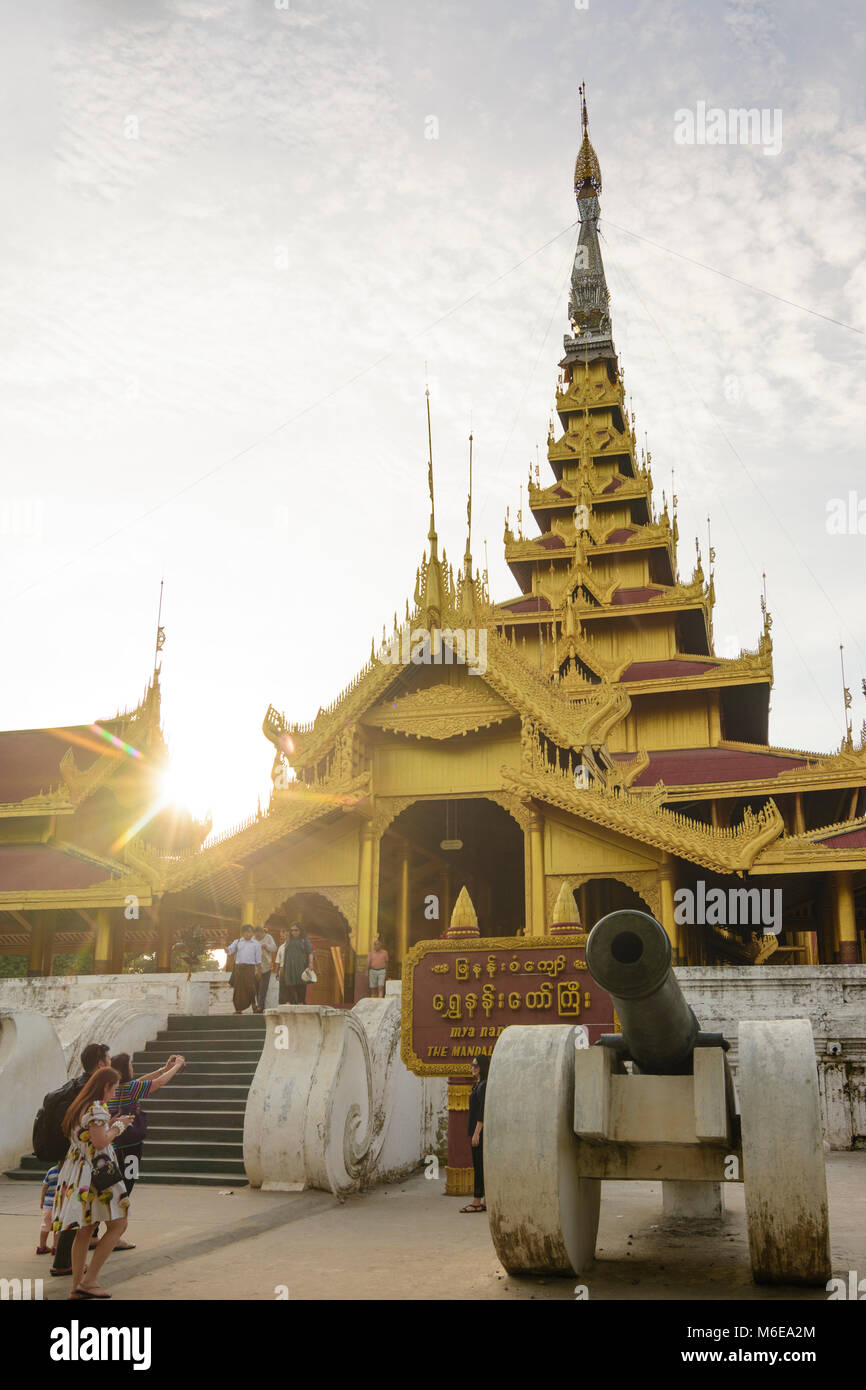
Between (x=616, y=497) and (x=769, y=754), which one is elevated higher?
(x=616, y=497)

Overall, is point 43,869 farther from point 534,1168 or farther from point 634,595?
point 534,1168


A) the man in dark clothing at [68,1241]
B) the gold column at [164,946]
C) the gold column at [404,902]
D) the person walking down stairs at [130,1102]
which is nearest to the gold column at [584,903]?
the gold column at [404,902]

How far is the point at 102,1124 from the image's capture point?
6121mm

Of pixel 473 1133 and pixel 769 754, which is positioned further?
pixel 769 754

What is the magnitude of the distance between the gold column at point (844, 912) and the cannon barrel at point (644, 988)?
10967 mm

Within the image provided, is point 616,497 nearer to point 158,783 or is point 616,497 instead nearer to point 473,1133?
point 158,783

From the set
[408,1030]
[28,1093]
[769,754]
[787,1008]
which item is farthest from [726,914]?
[28,1093]

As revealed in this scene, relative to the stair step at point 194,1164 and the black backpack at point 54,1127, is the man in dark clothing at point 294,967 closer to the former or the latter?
the stair step at point 194,1164

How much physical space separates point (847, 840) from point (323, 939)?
9584 millimetres

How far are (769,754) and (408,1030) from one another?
499 inches

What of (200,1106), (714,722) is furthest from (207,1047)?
(714,722)

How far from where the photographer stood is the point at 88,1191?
598 cm
